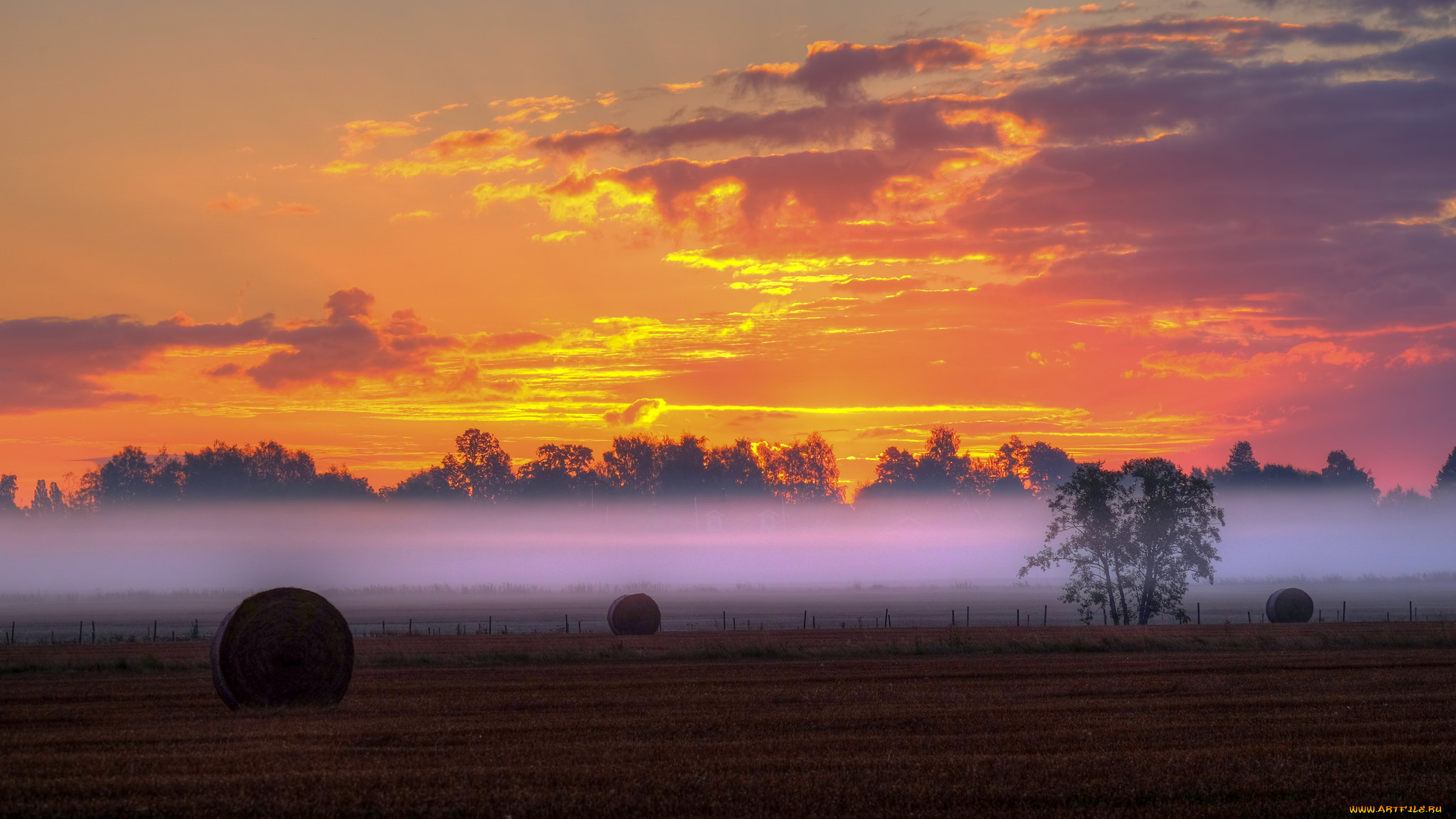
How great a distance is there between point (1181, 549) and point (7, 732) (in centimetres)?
6446

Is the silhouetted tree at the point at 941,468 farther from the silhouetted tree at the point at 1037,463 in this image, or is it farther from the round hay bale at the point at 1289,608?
the round hay bale at the point at 1289,608

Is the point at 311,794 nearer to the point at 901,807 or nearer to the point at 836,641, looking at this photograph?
the point at 901,807

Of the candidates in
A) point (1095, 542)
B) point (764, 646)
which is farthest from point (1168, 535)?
point (764, 646)

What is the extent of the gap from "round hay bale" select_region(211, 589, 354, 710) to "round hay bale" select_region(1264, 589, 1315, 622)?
52499 millimetres

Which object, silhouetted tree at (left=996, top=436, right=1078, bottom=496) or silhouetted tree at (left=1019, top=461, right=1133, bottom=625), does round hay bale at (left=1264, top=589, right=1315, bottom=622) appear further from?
silhouetted tree at (left=996, top=436, right=1078, bottom=496)

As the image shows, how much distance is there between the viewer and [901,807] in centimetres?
1462

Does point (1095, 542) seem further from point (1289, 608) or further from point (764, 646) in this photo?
point (764, 646)

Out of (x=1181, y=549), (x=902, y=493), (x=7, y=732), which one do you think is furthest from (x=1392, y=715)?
(x=902, y=493)

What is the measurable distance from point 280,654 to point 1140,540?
57.8 m

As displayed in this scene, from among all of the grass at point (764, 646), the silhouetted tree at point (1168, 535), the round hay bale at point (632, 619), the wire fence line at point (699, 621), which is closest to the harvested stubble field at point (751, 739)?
the grass at point (764, 646)

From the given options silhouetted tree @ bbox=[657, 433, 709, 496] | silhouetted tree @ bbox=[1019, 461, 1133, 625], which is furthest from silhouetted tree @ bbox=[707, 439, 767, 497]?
silhouetted tree @ bbox=[1019, 461, 1133, 625]

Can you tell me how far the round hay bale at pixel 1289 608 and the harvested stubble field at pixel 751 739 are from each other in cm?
2802

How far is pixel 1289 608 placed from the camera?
64188 mm

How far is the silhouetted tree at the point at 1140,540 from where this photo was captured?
71.5m
